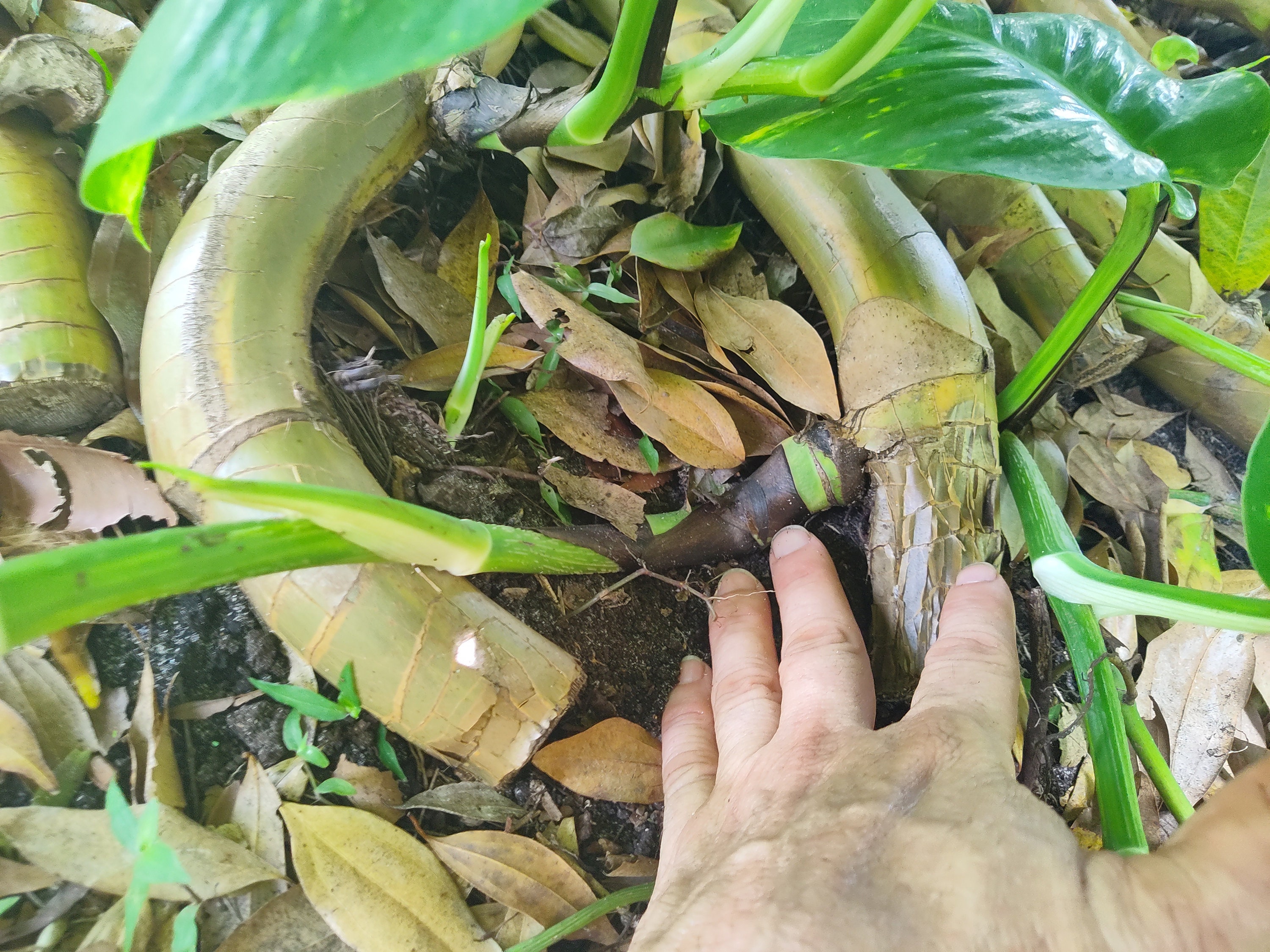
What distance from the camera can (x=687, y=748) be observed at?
645 millimetres

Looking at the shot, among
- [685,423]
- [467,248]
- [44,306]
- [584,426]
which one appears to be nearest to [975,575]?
[685,423]

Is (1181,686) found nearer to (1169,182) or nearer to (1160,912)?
(1160,912)

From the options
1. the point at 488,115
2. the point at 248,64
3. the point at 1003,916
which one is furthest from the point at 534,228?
the point at 1003,916

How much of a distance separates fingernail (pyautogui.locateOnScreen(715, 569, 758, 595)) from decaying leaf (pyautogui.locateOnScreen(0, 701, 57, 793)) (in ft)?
1.99

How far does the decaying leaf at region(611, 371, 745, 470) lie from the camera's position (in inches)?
28.1

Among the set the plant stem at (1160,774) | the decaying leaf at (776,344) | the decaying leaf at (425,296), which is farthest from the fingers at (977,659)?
the decaying leaf at (425,296)

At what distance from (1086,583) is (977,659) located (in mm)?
112

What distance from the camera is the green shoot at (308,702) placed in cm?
57

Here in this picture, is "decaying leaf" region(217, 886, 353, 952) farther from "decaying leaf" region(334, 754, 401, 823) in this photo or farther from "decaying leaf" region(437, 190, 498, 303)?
"decaying leaf" region(437, 190, 498, 303)

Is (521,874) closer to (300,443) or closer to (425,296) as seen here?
(300,443)

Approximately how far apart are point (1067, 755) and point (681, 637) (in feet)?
1.50

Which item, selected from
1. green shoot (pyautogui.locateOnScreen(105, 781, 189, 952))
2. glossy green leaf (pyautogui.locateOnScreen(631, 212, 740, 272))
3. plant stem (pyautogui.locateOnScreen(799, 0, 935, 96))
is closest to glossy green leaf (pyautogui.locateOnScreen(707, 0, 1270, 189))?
plant stem (pyautogui.locateOnScreen(799, 0, 935, 96))

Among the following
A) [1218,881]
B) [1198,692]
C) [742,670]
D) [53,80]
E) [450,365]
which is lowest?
[1198,692]

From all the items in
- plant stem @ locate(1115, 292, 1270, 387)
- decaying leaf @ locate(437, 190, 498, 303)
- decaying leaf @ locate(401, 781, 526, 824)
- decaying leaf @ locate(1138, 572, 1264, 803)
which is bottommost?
decaying leaf @ locate(1138, 572, 1264, 803)
